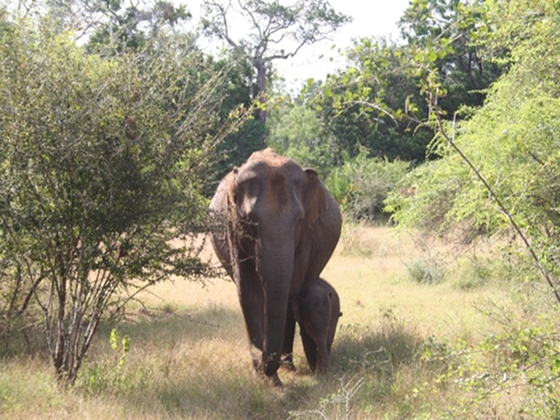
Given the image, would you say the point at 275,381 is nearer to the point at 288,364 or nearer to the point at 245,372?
the point at 245,372

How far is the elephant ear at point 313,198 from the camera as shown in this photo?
7582 millimetres

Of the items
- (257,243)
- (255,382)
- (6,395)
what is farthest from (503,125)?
(6,395)

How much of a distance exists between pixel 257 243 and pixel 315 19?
3716 cm

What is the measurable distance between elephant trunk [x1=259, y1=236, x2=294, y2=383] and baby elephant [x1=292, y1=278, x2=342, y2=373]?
0.76 metres

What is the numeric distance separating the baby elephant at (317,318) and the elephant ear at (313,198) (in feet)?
2.56

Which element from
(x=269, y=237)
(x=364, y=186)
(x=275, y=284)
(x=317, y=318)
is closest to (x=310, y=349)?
(x=317, y=318)

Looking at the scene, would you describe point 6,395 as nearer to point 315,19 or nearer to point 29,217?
point 29,217

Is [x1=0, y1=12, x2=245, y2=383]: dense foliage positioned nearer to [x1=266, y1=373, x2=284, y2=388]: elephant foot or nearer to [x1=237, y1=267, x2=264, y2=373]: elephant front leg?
[x1=237, y1=267, x2=264, y2=373]: elephant front leg

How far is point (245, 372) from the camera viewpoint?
7441mm

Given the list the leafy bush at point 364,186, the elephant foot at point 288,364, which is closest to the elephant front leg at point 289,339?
the elephant foot at point 288,364

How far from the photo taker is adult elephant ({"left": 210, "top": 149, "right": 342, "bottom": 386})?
6641mm

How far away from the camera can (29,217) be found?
6.03m

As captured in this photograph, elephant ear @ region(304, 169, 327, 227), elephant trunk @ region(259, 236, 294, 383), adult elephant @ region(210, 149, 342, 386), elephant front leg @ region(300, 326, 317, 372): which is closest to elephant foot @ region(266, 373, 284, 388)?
adult elephant @ region(210, 149, 342, 386)

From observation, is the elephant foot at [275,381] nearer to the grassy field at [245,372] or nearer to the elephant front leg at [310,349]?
the grassy field at [245,372]
